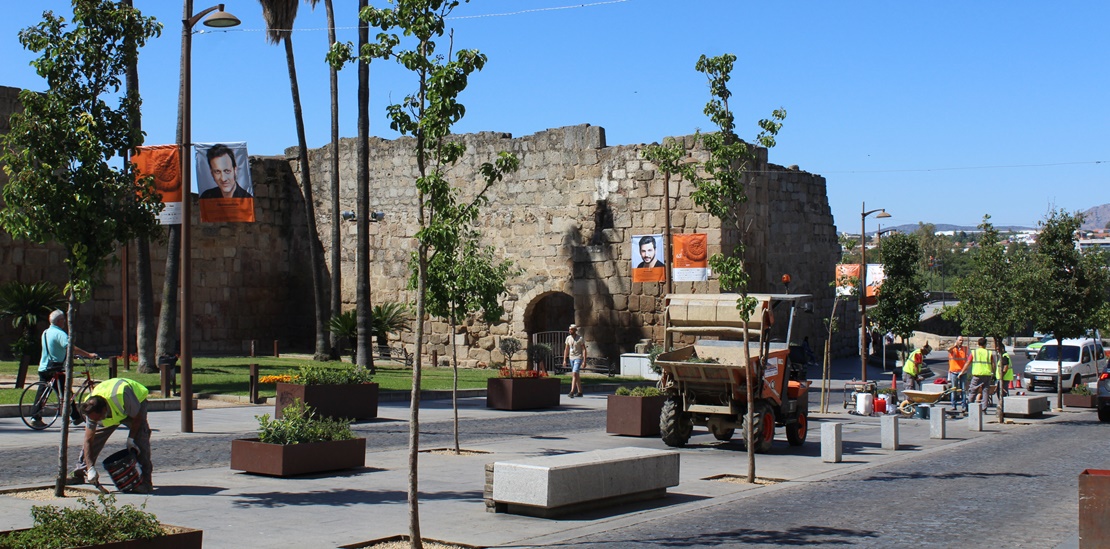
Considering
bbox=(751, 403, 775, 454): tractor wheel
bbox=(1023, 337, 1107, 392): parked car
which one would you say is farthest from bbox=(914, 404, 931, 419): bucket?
bbox=(1023, 337, 1107, 392): parked car

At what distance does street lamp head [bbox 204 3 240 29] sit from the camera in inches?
638

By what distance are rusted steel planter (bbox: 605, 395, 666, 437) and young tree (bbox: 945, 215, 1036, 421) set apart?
890cm

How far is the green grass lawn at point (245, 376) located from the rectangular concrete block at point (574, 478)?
27.3ft

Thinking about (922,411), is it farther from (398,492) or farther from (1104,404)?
(398,492)

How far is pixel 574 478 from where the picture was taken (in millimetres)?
10320

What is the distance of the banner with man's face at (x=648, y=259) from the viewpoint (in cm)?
3072

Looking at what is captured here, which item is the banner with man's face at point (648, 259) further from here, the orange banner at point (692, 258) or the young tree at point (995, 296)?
the young tree at point (995, 296)

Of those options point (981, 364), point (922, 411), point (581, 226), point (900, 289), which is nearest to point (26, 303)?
point (581, 226)

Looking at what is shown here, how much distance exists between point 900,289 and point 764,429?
59.1 feet

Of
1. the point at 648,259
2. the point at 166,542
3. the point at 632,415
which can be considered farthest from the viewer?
the point at 648,259

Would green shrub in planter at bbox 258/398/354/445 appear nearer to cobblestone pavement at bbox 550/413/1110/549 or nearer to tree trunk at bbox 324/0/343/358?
cobblestone pavement at bbox 550/413/1110/549

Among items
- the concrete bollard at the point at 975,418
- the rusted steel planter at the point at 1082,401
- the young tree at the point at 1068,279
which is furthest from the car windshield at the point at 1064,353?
the concrete bollard at the point at 975,418

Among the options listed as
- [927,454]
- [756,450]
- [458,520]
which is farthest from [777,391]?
[458,520]

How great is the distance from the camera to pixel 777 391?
640 inches
